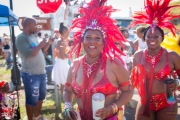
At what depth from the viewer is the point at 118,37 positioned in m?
2.22

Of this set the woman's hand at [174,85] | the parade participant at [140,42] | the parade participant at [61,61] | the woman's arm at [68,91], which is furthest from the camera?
the parade participant at [140,42]

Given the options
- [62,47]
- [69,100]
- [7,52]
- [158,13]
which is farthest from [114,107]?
[7,52]

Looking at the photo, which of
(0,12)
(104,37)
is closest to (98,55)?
(104,37)

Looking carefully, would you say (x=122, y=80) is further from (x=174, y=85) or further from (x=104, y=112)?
(x=174, y=85)

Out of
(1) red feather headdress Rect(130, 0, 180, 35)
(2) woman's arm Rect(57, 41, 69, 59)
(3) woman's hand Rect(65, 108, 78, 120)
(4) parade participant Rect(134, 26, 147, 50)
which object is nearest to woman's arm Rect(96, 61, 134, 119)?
(3) woman's hand Rect(65, 108, 78, 120)

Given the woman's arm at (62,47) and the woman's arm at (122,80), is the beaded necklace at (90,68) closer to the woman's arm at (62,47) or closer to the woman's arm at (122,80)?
the woman's arm at (122,80)

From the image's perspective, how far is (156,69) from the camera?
8.65 feet

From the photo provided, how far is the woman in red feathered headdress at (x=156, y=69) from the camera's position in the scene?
2596 mm

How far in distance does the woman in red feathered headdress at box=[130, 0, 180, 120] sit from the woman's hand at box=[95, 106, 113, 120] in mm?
912

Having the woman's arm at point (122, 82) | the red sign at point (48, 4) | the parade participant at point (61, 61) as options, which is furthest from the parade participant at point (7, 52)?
the woman's arm at point (122, 82)

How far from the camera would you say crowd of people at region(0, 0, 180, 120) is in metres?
2.06

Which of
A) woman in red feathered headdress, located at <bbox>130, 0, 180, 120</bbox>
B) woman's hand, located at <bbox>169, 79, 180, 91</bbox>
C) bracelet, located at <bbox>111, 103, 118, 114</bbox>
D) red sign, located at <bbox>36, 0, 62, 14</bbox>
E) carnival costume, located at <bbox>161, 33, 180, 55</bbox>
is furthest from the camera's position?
red sign, located at <bbox>36, 0, 62, 14</bbox>

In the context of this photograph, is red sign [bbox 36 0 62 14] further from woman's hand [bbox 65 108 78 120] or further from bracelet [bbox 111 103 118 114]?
bracelet [bbox 111 103 118 114]

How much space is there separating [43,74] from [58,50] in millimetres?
1149
